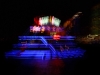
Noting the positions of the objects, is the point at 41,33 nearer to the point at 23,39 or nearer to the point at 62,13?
the point at 23,39

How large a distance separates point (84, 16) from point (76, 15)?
2.02m

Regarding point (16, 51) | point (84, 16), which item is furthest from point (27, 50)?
point (84, 16)

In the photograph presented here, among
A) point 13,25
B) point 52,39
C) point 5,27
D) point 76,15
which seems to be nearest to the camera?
point 52,39

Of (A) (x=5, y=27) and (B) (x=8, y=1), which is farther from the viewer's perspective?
(A) (x=5, y=27)

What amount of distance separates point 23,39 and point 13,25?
7.27 meters

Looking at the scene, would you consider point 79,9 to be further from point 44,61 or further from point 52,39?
point 44,61

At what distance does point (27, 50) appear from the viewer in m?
9.79

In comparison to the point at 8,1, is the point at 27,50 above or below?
below

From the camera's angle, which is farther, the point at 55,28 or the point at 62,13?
the point at 62,13

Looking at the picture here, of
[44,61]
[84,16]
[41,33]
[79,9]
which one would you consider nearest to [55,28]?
[41,33]

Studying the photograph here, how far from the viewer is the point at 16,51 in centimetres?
974

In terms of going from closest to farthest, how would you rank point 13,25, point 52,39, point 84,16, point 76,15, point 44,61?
1. point 44,61
2. point 52,39
3. point 13,25
4. point 76,15
5. point 84,16

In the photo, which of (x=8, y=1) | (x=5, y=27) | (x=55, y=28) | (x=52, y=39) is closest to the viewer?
(x=52, y=39)

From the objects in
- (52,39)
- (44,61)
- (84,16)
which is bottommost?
(44,61)
